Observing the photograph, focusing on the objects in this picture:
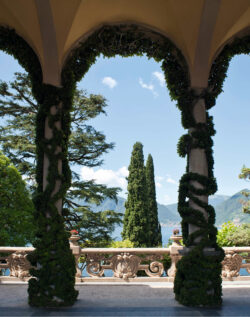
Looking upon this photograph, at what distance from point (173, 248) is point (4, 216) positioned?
6875 mm

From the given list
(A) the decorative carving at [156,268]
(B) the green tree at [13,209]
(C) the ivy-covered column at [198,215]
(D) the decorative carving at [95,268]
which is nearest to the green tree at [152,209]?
(B) the green tree at [13,209]

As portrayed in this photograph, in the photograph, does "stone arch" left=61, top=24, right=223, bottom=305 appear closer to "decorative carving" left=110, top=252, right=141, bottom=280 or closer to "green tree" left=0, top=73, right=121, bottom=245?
"decorative carving" left=110, top=252, right=141, bottom=280

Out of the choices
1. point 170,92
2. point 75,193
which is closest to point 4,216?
point 75,193

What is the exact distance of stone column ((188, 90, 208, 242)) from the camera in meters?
5.07

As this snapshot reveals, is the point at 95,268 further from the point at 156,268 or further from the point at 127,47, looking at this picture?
the point at 127,47

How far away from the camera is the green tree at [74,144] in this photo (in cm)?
1396

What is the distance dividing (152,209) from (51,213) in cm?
1255

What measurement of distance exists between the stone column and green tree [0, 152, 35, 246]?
7.44m

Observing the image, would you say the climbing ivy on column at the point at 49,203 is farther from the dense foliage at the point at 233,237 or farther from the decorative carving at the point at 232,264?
the dense foliage at the point at 233,237

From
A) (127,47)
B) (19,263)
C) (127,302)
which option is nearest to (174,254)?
(127,302)

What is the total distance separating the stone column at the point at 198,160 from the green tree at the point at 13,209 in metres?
7.44

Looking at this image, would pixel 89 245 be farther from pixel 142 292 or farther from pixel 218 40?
pixel 218 40

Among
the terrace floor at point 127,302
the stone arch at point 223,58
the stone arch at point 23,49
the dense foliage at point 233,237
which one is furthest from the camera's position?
the dense foliage at point 233,237

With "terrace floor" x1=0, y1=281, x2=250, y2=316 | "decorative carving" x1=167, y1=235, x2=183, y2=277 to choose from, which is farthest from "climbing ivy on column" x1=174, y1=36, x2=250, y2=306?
"decorative carving" x1=167, y1=235, x2=183, y2=277
